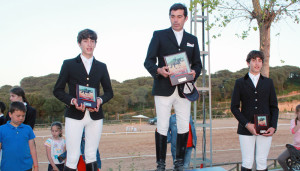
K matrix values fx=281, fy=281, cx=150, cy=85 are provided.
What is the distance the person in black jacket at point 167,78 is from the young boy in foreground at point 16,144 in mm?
1610

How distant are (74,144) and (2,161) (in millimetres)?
1164

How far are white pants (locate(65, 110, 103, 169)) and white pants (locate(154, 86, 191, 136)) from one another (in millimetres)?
678

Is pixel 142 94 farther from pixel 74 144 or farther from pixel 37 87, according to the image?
pixel 74 144

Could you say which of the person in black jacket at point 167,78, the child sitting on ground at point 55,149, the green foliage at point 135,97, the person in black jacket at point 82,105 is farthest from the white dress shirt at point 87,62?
the green foliage at point 135,97

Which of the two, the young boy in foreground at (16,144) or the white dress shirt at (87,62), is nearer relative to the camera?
the white dress shirt at (87,62)

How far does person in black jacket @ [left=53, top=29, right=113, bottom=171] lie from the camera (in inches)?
113

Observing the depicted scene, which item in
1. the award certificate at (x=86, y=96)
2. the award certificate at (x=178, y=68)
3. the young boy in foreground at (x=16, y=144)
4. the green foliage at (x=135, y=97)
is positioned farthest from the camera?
the green foliage at (x=135, y=97)

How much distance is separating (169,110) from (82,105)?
0.99 metres

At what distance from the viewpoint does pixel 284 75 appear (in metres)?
72.0

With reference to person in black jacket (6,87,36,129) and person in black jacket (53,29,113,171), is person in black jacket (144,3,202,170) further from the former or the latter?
person in black jacket (6,87,36,129)

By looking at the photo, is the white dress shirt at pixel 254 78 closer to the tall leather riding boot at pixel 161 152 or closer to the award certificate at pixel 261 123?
the award certificate at pixel 261 123

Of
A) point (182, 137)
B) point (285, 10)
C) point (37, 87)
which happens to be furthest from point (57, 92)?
point (37, 87)

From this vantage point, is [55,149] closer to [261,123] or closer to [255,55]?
[261,123]

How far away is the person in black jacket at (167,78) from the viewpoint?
3.16 m
